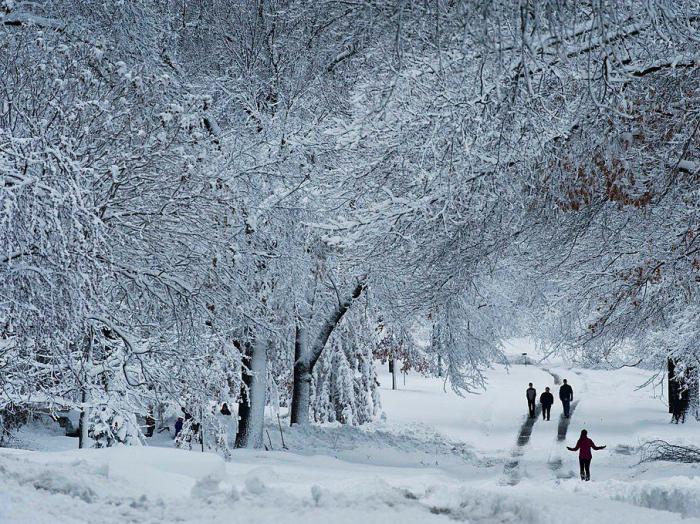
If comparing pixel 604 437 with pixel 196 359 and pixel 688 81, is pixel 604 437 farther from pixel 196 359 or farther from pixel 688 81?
pixel 688 81

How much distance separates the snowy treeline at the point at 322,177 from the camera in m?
7.77

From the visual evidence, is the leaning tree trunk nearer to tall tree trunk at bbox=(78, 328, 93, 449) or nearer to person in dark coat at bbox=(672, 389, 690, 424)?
tall tree trunk at bbox=(78, 328, 93, 449)

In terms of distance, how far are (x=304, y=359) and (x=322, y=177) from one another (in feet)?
28.0

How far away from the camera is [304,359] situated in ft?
69.1

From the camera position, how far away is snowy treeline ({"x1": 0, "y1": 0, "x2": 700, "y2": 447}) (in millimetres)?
7773

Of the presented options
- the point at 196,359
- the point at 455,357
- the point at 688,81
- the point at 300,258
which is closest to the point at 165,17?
the point at 300,258

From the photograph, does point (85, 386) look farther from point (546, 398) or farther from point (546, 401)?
point (546, 401)

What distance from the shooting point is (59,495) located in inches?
289

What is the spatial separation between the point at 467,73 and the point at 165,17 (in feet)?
26.2

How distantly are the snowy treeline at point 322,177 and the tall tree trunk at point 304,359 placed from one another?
12.7ft

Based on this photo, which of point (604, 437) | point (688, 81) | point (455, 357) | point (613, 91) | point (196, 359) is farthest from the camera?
point (604, 437)

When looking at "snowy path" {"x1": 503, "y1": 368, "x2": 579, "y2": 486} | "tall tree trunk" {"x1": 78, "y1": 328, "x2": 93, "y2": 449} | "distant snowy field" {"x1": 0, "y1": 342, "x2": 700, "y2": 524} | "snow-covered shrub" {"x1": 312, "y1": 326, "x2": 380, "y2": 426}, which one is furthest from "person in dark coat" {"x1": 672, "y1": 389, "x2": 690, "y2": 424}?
"tall tree trunk" {"x1": 78, "y1": 328, "x2": 93, "y2": 449}

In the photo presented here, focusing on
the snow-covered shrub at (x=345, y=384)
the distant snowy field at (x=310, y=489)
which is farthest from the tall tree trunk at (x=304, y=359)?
the snow-covered shrub at (x=345, y=384)

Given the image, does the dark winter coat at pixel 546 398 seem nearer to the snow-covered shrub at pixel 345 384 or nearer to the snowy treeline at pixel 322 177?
the snow-covered shrub at pixel 345 384
